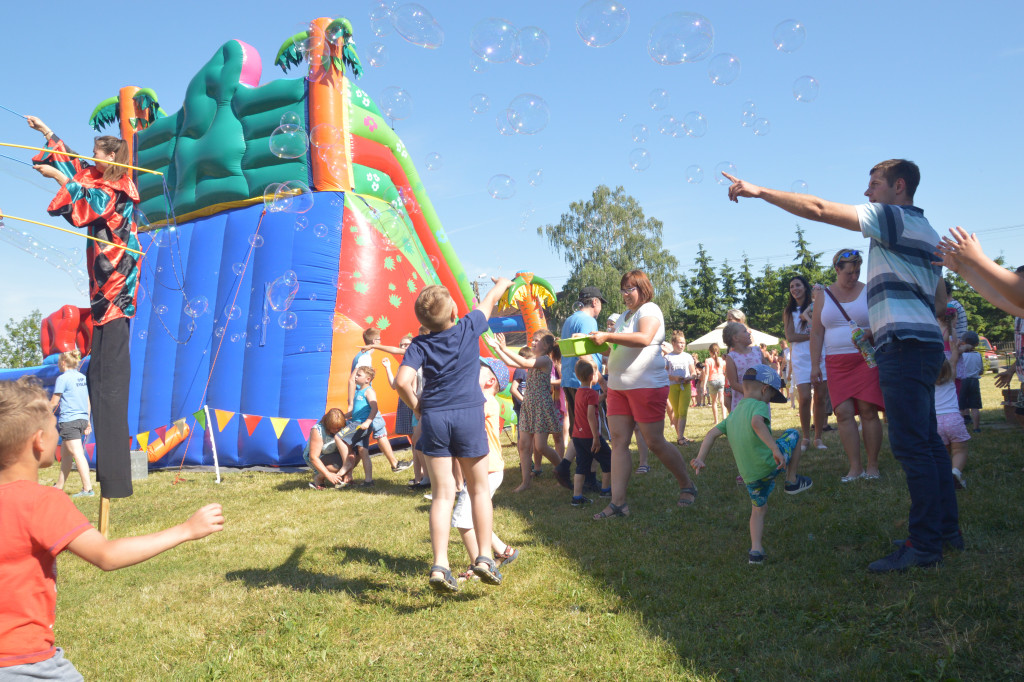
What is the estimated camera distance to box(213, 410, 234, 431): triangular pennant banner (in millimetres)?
8695

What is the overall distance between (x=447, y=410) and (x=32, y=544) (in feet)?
6.51

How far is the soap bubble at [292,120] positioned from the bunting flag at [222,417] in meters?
3.99

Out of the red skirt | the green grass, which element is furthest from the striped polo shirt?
the red skirt

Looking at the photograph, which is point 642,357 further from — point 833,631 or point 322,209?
point 322,209

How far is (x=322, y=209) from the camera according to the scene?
896cm

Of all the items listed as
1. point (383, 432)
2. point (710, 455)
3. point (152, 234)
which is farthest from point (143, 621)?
point (152, 234)

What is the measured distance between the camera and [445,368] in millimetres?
3492

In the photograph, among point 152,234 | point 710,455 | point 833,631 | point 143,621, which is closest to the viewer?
point 833,631

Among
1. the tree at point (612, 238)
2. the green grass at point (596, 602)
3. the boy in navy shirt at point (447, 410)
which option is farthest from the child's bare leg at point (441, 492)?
the tree at point (612, 238)

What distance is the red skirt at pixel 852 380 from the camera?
493cm

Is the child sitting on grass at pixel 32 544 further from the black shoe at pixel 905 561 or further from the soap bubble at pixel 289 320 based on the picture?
the soap bubble at pixel 289 320

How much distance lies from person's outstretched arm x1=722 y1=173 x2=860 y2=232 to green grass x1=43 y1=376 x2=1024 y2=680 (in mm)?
1692

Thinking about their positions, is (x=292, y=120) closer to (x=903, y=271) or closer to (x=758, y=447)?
(x=758, y=447)

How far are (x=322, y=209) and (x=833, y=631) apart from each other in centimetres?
797
